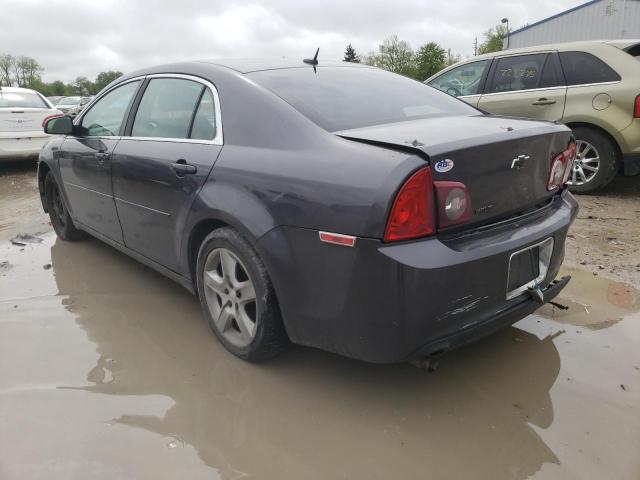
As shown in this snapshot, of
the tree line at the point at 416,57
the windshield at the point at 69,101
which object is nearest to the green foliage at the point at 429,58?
the tree line at the point at 416,57

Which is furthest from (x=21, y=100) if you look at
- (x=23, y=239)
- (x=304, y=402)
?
(x=304, y=402)

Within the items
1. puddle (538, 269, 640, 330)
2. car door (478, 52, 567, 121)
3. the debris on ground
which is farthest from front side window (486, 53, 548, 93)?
the debris on ground

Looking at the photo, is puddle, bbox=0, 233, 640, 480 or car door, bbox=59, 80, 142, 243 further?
car door, bbox=59, 80, 142, 243

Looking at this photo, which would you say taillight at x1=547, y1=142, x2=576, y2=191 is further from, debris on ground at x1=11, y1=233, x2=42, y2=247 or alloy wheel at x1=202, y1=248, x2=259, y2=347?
debris on ground at x1=11, y1=233, x2=42, y2=247

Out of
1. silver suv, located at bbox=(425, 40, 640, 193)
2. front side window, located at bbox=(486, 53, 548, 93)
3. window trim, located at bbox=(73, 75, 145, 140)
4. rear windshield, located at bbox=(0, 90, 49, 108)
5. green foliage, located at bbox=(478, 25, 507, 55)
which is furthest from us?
green foliage, located at bbox=(478, 25, 507, 55)

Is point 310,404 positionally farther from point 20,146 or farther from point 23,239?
point 20,146

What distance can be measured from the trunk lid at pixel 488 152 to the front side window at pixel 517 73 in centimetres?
409

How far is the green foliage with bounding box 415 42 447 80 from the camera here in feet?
191

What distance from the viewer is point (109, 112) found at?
3951 millimetres

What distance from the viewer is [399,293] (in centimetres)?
195

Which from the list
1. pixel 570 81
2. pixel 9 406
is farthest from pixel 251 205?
pixel 570 81

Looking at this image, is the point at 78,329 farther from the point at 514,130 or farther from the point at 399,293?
the point at 514,130

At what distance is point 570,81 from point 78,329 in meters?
5.59

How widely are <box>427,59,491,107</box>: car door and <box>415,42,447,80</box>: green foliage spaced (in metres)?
53.7
